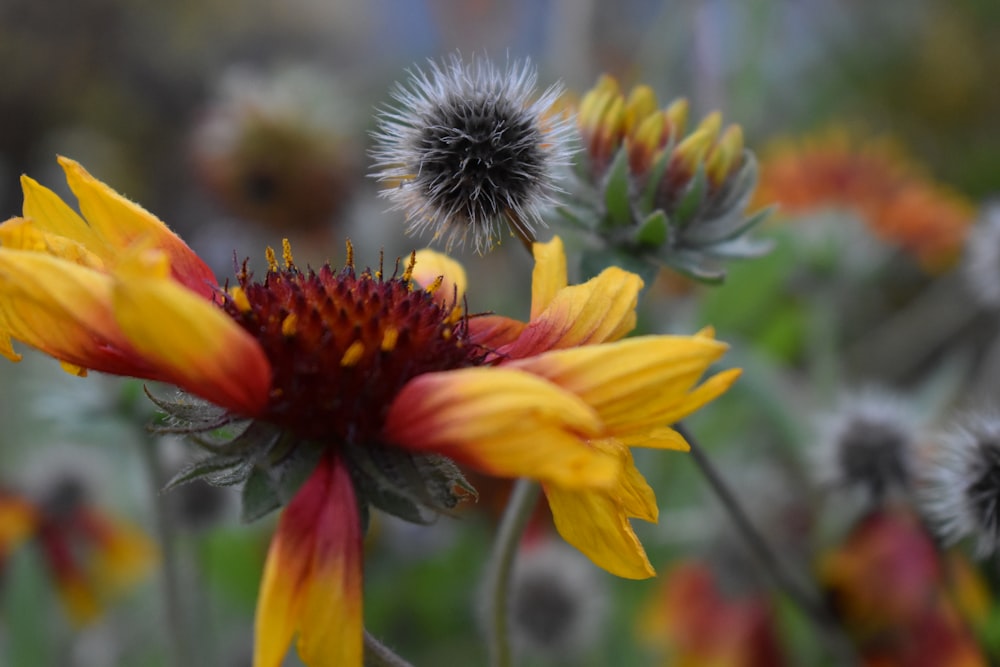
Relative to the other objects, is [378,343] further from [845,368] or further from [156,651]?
[845,368]

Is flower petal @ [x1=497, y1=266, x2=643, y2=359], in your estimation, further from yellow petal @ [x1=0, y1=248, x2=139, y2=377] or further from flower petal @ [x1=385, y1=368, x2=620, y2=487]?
yellow petal @ [x1=0, y1=248, x2=139, y2=377]

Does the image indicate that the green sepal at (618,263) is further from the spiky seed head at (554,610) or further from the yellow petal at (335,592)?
the spiky seed head at (554,610)

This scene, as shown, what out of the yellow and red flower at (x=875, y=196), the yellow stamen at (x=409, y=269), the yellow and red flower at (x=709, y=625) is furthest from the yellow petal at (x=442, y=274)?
the yellow and red flower at (x=875, y=196)

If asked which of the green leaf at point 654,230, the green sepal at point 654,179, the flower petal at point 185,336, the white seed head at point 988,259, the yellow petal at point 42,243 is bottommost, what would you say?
the flower petal at point 185,336

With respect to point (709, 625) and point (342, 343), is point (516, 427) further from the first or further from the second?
point (709, 625)

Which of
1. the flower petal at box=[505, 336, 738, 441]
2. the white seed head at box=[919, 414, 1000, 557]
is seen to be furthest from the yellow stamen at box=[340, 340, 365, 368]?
the white seed head at box=[919, 414, 1000, 557]

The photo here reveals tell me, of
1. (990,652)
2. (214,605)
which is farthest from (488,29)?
(990,652)
